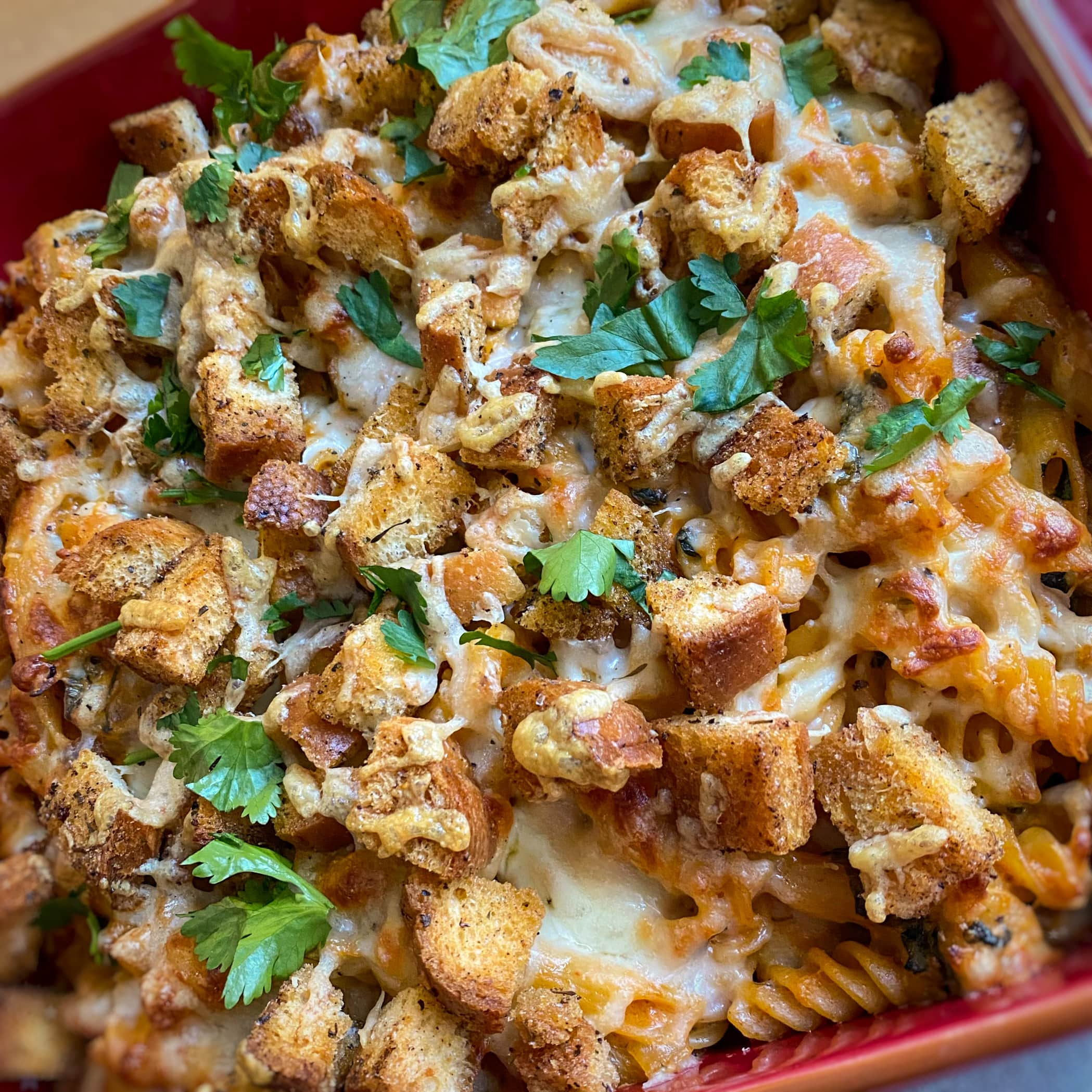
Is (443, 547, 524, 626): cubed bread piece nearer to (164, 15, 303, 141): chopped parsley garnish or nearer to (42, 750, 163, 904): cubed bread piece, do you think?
(42, 750, 163, 904): cubed bread piece

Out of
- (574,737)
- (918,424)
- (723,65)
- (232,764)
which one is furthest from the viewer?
(723,65)

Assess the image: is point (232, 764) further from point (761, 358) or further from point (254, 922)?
point (761, 358)

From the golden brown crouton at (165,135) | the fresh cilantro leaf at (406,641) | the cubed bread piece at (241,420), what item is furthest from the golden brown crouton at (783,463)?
the golden brown crouton at (165,135)

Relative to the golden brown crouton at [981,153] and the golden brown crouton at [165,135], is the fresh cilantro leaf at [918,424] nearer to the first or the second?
A: the golden brown crouton at [981,153]

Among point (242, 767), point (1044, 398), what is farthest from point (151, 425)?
point (1044, 398)

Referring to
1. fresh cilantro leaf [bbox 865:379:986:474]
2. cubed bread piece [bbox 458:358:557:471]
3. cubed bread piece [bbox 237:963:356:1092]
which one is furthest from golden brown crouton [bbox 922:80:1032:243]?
cubed bread piece [bbox 237:963:356:1092]

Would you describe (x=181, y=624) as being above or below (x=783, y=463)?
above

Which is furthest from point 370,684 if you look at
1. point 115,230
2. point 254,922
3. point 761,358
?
point 115,230
